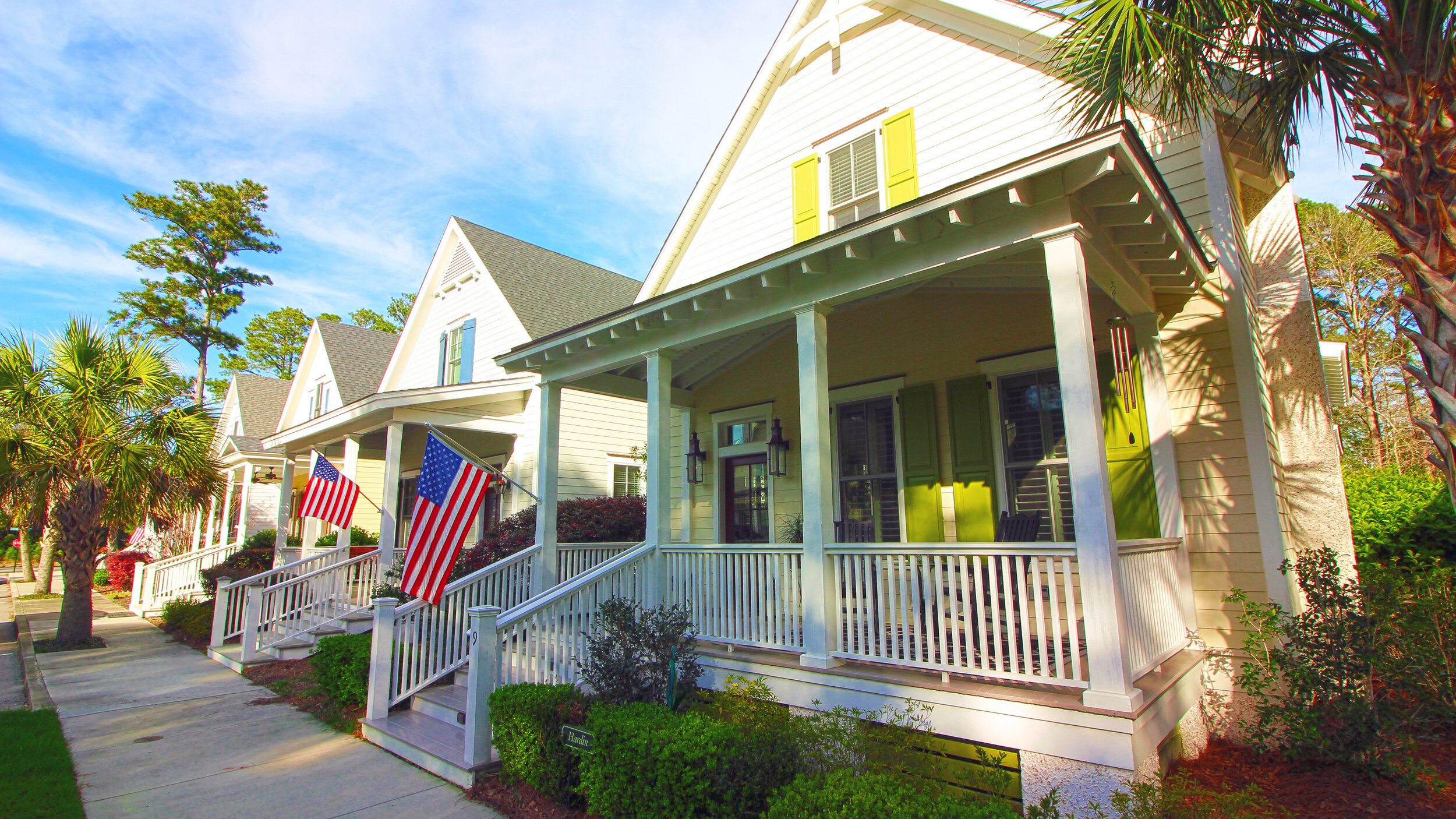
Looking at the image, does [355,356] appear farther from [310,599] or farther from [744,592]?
[744,592]

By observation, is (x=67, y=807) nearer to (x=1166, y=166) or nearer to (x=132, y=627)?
(x=1166, y=166)

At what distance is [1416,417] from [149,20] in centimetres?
1269

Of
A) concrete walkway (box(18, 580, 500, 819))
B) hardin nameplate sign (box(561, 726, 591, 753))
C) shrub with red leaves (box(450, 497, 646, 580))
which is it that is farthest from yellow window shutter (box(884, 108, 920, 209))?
concrete walkway (box(18, 580, 500, 819))

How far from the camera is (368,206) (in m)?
18.4

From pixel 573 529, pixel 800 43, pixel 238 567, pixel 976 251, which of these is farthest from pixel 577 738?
pixel 238 567

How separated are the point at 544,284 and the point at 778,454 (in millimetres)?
8778

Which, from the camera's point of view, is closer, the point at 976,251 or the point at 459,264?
the point at 976,251

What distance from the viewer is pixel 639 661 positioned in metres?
5.29

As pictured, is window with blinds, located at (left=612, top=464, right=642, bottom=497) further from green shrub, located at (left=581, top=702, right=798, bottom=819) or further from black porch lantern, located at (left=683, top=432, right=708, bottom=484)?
green shrub, located at (left=581, top=702, right=798, bottom=819)

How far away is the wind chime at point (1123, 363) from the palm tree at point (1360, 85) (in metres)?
1.69

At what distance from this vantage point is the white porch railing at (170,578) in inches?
612

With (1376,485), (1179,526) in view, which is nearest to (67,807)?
(1179,526)

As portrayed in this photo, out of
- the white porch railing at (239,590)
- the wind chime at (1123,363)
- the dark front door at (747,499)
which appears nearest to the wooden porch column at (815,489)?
the wind chime at (1123,363)

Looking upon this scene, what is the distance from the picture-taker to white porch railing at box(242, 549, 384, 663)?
1023 cm
